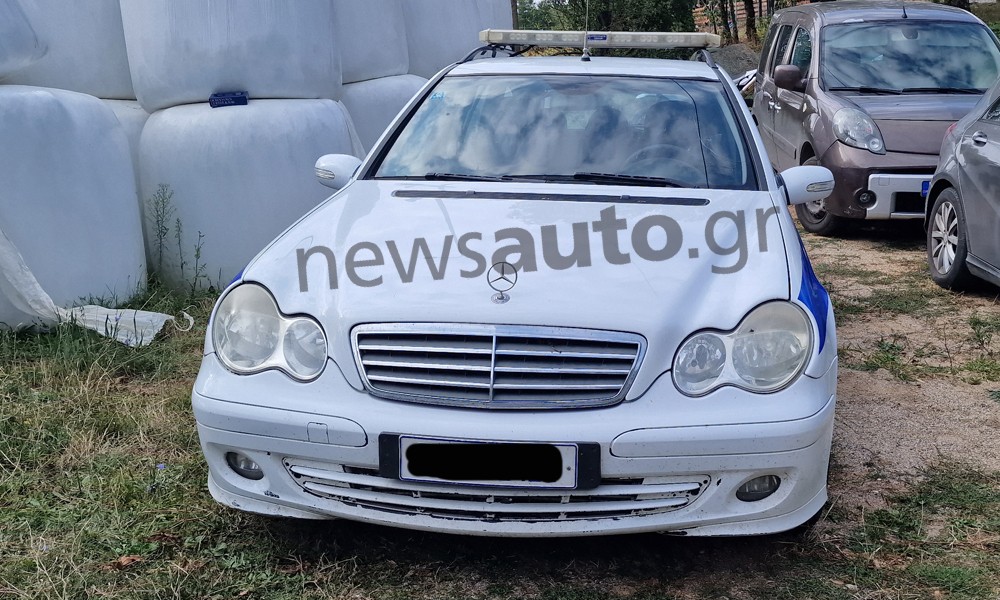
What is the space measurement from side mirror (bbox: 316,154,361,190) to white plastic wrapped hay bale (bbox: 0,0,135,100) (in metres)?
2.28

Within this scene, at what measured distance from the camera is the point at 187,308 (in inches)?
213

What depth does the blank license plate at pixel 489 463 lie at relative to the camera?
248cm

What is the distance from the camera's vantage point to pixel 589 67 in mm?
4137

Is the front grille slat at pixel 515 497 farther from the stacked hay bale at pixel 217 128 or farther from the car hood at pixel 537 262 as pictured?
the stacked hay bale at pixel 217 128

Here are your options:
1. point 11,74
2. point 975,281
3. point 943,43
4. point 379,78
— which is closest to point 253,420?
point 11,74

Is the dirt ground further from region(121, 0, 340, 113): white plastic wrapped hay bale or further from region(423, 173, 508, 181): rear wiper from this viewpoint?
region(121, 0, 340, 113): white plastic wrapped hay bale

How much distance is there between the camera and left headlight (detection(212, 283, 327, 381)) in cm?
269

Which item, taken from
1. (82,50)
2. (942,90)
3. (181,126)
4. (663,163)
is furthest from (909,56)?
(82,50)

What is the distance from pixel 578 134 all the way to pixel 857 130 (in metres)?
4.16

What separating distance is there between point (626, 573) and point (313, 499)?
2.94 ft

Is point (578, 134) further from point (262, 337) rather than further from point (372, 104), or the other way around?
point (372, 104)

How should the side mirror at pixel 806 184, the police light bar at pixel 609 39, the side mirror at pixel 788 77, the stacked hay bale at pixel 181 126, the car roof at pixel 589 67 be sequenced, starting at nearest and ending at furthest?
1. the side mirror at pixel 806 184
2. the car roof at pixel 589 67
3. the police light bar at pixel 609 39
4. the stacked hay bale at pixel 181 126
5. the side mirror at pixel 788 77

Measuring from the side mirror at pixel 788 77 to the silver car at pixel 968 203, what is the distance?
2006 millimetres

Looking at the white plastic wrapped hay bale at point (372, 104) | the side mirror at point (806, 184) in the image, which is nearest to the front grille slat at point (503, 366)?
the side mirror at point (806, 184)
